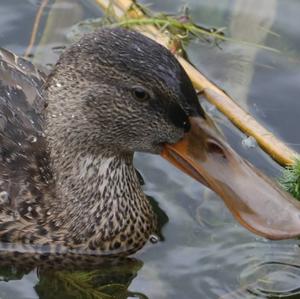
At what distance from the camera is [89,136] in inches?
226

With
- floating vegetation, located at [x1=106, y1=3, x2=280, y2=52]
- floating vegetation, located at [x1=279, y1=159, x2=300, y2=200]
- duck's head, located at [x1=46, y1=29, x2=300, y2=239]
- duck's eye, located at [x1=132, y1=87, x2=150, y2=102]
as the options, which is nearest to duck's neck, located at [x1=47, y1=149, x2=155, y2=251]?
duck's head, located at [x1=46, y1=29, x2=300, y2=239]

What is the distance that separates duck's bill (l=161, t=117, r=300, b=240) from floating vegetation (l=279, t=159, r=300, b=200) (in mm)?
484

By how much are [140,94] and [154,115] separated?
128mm

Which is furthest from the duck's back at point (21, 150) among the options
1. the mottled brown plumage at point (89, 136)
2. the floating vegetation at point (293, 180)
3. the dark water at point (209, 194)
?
the floating vegetation at point (293, 180)

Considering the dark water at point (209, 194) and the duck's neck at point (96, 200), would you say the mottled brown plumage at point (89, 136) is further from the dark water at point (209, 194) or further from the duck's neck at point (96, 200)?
the dark water at point (209, 194)

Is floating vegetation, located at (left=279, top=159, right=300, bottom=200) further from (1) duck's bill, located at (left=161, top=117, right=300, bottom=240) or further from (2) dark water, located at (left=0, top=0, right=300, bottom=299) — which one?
(1) duck's bill, located at (left=161, top=117, right=300, bottom=240)

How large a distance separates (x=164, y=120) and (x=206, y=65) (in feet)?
6.59

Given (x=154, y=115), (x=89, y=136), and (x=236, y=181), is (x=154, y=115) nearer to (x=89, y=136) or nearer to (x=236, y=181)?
(x=89, y=136)

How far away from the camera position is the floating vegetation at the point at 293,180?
5941mm

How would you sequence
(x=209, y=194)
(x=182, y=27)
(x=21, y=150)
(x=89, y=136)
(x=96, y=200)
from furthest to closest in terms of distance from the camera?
(x=182, y=27) < (x=209, y=194) < (x=96, y=200) < (x=21, y=150) < (x=89, y=136)

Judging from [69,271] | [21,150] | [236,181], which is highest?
[21,150]

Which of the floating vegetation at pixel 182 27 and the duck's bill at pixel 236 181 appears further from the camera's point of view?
the floating vegetation at pixel 182 27

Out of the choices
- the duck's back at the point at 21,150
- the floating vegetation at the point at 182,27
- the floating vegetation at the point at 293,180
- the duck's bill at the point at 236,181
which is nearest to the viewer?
the duck's bill at the point at 236,181

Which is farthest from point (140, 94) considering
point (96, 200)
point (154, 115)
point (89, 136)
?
point (96, 200)
